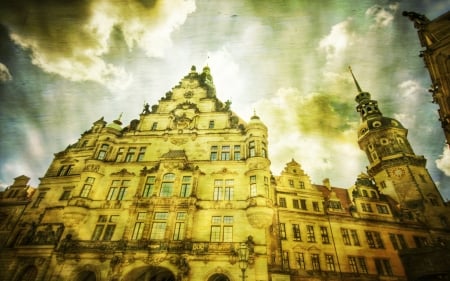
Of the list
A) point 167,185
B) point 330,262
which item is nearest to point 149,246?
point 167,185

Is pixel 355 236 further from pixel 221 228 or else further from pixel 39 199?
pixel 39 199

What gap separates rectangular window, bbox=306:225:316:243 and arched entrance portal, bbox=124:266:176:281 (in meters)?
Result: 14.1

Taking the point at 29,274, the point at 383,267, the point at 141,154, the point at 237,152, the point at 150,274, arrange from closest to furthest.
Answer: the point at 150,274 → the point at 29,274 → the point at 237,152 → the point at 141,154 → the point at 383,267

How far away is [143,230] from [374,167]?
116 feet

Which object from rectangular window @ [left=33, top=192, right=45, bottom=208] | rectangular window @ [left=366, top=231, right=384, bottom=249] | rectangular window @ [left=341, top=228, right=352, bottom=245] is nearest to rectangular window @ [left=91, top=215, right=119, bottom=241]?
rectangular window @ [left=33, top=192, right=45, bottom=208]

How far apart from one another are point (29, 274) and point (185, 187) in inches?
580

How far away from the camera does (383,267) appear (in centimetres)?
2448

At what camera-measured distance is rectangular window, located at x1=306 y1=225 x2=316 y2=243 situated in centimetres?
2436

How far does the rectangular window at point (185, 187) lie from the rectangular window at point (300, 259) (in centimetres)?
1263

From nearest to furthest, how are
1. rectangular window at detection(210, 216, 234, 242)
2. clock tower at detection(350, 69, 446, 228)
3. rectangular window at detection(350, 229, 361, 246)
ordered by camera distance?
rectangular window at detection(210, 216, 234, 242)
rectangular window at detection(350, 229, 361, 246)
clock tower at detection(350, 69, 446, 228)

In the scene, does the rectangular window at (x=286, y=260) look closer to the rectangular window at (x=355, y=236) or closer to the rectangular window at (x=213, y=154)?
the rectangular window at (x=355, y=236)

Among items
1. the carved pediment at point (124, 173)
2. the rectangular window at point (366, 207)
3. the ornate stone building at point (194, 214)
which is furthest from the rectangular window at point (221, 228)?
the rectangular window at point (366, 207)

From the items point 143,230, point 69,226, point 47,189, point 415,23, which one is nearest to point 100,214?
point 69,226

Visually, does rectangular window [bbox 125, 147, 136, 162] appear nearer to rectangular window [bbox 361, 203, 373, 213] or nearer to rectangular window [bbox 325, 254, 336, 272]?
rectangular window [bbox 325, 254, 336, 272]
